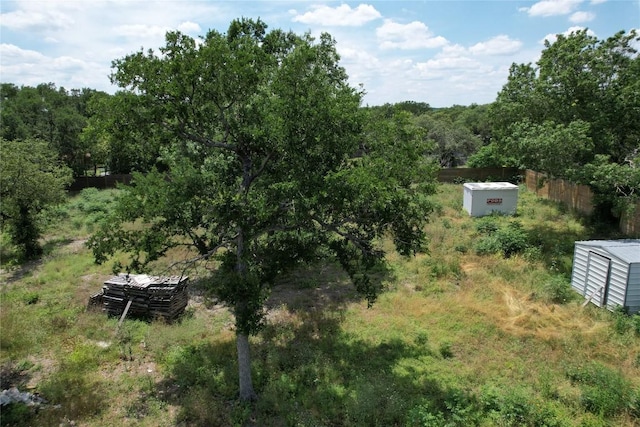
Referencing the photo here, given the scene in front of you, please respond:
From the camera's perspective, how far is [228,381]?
9688mm

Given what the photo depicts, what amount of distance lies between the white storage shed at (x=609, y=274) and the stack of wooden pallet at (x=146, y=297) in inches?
498

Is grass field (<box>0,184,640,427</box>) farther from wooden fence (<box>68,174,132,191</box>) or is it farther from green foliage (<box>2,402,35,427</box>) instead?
wooden fence (<box>68,174,132,191</box>)

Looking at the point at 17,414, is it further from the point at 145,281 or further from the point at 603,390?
the point at 603,390

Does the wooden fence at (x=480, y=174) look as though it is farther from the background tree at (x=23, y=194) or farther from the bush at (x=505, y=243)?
the background tree at (x=23, y=194)

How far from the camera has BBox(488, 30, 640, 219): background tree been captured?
52.9 feet

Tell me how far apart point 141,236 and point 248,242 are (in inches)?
77.8

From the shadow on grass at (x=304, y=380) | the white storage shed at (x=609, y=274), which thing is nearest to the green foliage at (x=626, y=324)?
the white storage shed at (x=609, y=274)

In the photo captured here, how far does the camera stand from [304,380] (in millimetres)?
9602

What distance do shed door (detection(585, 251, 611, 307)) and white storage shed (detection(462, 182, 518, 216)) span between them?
395 inches

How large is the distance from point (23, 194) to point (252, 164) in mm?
15260

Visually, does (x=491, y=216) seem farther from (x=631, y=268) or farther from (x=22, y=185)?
(x=22, y=185)

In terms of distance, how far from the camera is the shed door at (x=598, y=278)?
12.4 meters

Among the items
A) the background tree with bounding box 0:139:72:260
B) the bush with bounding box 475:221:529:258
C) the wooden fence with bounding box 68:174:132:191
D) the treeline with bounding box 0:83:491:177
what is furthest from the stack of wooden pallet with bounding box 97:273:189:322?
the wooden fence with bounding box 68:174:132:191

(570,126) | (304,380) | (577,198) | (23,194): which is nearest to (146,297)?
(304,380)
